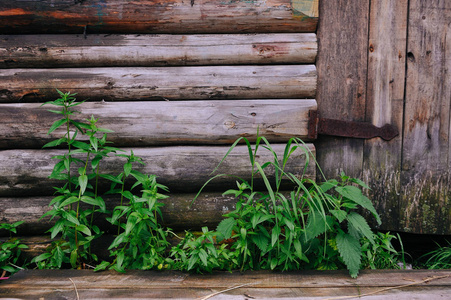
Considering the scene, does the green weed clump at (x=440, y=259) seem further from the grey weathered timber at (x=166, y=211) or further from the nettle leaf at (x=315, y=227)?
the grey weathered timber at (x=166, y=211)

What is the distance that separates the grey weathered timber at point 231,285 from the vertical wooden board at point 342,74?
84cm

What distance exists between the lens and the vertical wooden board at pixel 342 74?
2.30m

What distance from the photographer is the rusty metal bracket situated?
2303 millimetres

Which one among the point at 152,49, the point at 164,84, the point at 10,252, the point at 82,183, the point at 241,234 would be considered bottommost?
the point at 10,252

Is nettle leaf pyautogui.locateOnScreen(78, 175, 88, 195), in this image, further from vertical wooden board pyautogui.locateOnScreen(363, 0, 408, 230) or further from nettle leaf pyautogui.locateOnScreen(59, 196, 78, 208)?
vertical wooden board pyautogui.locateOnScreen(363, 0, 408, 230)

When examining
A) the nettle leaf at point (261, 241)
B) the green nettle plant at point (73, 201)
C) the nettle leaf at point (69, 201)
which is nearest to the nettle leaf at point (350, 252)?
the nettle leaf at point (261, 241)

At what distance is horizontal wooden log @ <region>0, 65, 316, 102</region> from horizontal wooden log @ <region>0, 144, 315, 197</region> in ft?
1.36

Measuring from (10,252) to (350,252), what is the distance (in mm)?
2202

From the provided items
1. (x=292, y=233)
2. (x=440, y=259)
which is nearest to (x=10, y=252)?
(x=292, y=233)

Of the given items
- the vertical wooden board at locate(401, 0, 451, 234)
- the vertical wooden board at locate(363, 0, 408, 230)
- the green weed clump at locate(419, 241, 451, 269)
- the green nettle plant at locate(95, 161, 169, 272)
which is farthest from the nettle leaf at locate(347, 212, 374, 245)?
the green nettle plant at locate(95, 161, 169, 272)

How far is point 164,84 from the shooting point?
2.26 meters

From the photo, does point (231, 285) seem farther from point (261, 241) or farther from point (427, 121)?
point (427, 121)

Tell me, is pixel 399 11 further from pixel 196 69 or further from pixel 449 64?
pixel 196 69

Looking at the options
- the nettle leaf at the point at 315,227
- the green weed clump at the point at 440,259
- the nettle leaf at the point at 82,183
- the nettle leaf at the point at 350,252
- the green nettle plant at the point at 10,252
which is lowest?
the green weed clump at the point at 440,259
